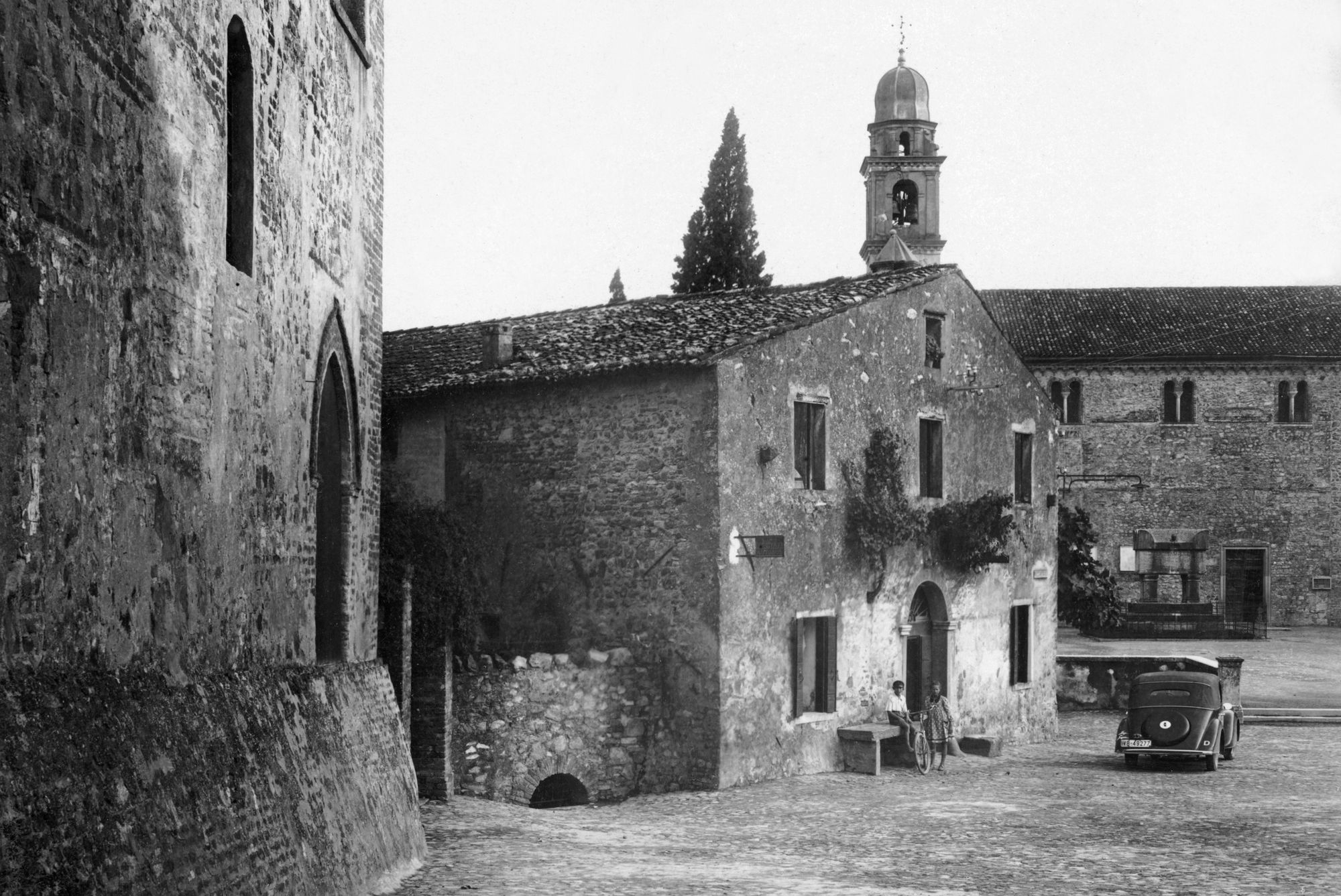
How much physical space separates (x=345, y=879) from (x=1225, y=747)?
14586mm

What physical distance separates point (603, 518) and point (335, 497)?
6049 millimetres

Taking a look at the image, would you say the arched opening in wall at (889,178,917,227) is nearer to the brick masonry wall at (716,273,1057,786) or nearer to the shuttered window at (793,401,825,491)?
the brick masonry wall at (716,273,1057,786)

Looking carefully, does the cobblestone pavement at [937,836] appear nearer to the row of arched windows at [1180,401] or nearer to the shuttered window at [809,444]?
the shuttered window at [809,444]

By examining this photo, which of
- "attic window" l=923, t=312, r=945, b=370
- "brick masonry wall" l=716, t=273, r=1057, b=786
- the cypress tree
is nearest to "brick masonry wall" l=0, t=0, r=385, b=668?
"brick masonry wall" l=716, t=273, r=1057, b=786

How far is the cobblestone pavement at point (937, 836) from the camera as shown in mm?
11477

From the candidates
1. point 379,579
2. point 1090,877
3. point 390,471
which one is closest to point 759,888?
point 1090,877

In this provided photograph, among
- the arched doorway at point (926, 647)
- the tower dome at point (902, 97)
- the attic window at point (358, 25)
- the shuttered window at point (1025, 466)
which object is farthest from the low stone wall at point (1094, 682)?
the tower dome at point (902, 97)

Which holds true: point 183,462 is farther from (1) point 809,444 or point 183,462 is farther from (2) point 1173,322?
(2) point 1173,322

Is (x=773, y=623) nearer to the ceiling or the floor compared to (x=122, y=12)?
nearer to the floor

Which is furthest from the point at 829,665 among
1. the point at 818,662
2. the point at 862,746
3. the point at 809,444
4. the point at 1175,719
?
the point at 1175,719

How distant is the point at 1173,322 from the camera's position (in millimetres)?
45312

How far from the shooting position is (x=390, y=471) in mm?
20672

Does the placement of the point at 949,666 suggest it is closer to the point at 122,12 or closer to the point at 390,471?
the point at 390,471

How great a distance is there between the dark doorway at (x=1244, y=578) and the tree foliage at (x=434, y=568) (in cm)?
3121
